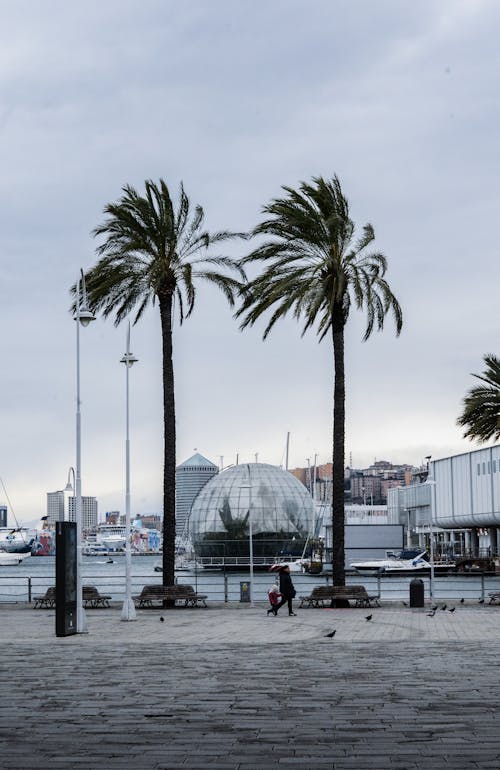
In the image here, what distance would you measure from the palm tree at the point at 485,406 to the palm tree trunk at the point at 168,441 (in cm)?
2094

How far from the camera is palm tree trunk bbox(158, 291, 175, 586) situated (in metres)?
37.7

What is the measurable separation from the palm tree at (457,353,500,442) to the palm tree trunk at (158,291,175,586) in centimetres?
2094

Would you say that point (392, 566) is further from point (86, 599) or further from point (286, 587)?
point (286, 587)

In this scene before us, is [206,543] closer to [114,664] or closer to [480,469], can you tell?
[480,469]

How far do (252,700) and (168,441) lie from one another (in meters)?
25.4

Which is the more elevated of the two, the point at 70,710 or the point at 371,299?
the point at 371,299

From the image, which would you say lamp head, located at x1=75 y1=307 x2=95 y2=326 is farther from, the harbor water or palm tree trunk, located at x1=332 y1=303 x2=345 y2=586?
palm tree trunk, located at x1=332 y1=303 x2=345 y2=586

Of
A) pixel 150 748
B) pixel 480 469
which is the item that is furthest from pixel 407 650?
pixel 480 469

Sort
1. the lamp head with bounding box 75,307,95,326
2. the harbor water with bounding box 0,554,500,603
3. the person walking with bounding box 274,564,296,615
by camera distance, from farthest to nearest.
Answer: the harbor water with bounding box 0,554,500,603
the person walking with bounding box 274,564,296,615
the lamp head with bounding box 75,307,95,326

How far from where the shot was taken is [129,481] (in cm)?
3366

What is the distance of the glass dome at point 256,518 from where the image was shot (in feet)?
386

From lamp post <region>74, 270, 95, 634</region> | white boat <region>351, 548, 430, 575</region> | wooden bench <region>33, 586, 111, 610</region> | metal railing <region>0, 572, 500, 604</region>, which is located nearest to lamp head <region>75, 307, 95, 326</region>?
lamp post <region>74, 270, 95, 634</region>

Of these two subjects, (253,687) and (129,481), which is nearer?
(253,687)

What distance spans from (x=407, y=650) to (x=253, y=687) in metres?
6.46
